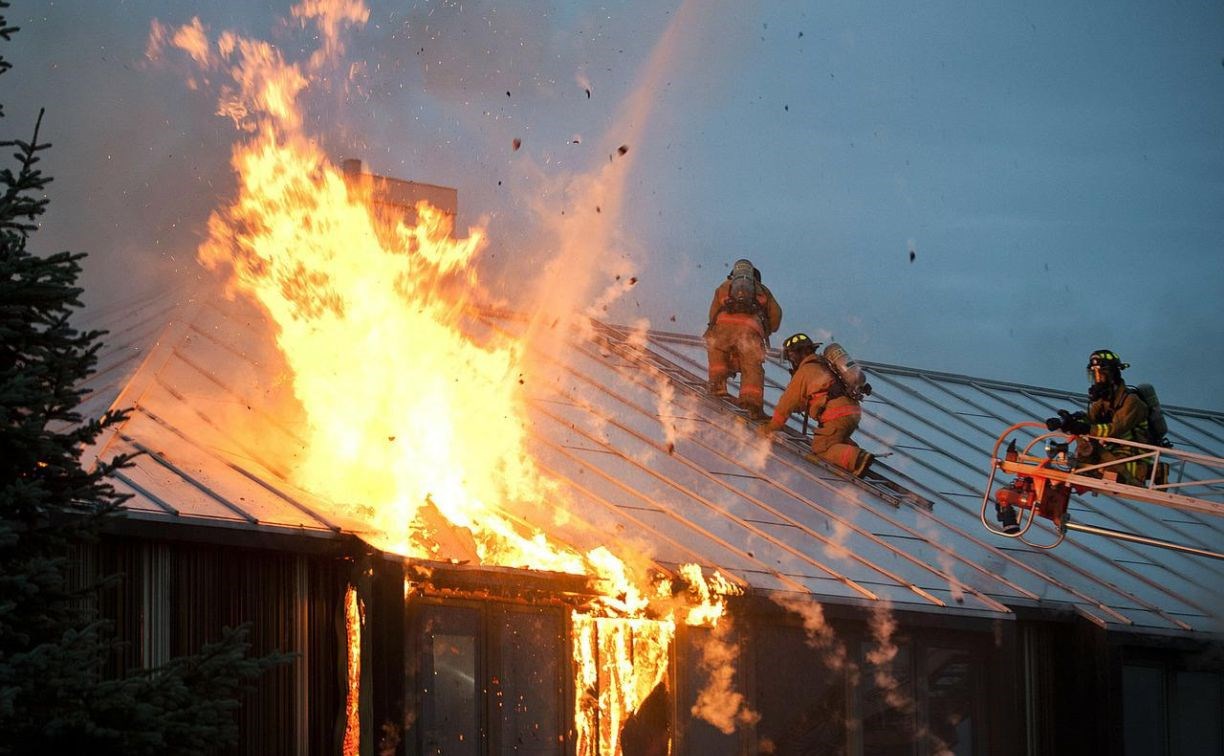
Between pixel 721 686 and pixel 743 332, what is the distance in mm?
6921

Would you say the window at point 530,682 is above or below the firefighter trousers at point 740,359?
below

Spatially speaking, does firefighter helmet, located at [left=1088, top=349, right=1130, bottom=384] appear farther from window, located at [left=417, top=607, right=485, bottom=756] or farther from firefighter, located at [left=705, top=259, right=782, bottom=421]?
window, located at [left=417, top=607, right=485, bottom=756]

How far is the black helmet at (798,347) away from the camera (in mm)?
19219

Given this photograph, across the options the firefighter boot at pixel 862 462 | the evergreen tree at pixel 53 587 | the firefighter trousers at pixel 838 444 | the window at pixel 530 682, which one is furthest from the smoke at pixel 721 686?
the evergreen tree at pixel 53 587

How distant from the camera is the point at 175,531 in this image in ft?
34.6

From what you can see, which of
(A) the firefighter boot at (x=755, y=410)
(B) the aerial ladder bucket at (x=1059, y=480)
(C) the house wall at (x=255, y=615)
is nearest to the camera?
(C) the house wall at (x=255, y=615)

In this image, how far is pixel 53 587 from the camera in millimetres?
8156

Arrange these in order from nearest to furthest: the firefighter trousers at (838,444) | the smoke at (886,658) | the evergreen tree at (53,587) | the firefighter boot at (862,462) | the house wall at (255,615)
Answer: the evergreen tree at (53,587)
the house wall at (255,615)
the smoke at (886,658)
the firefighter boot at (862,462)
the firefighter trousers at (838,444)

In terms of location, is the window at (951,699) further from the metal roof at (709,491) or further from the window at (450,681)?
the window at (450,681)

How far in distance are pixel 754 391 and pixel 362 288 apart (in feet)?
19.4

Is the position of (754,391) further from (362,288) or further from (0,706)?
(0,706)

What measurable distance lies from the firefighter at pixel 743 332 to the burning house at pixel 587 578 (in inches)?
17.3

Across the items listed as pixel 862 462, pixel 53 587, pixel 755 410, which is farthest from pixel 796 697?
pixel 53 587

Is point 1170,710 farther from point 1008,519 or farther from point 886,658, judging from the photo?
point 886,658
